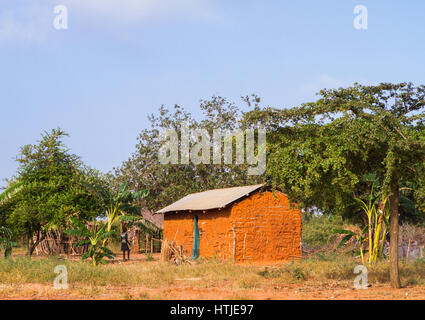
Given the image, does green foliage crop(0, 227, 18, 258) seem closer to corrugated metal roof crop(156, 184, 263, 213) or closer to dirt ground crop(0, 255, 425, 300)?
dirt ground crop(0, 255, 425, 300)

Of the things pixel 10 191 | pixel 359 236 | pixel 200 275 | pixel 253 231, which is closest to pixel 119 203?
pixel 10 191

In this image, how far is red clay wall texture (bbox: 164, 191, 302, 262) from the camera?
22.7m

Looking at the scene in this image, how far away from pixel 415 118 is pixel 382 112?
1460 mm

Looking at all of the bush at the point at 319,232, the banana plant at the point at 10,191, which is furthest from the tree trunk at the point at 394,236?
the bush at the point at 319,232

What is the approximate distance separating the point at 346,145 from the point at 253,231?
11.3 meters

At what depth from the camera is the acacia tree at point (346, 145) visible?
41.4ft

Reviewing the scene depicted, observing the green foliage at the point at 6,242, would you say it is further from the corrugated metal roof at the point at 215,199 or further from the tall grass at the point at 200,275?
the corrugated metal roof at the point at 215,199

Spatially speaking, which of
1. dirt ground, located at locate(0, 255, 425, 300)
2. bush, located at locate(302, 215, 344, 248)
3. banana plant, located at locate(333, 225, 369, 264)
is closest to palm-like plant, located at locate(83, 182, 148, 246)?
dirt ground, located at locate(0, 255, 425, 300)

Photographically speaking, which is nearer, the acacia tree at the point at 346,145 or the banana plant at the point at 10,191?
the acacia tree at the point at 346,145

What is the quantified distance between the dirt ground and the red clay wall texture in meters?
8.38

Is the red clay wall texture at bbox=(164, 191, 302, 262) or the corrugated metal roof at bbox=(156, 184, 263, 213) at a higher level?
the corrugated metal roof at bbox=(156, 184, 263, 213)

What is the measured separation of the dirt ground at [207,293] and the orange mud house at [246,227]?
8460 mm

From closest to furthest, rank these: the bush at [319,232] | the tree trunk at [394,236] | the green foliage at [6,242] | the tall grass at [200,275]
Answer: the tree trunk at [394,236] < the tall grass at [200,275] < the green foliage at [6,242] < the bush at [319,232]
